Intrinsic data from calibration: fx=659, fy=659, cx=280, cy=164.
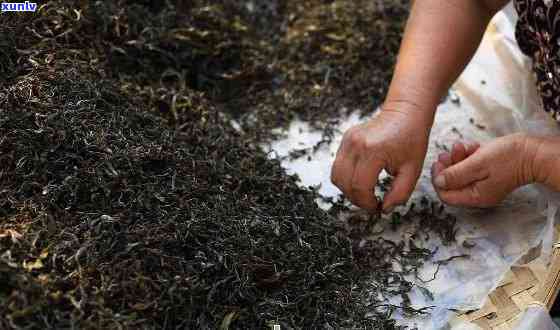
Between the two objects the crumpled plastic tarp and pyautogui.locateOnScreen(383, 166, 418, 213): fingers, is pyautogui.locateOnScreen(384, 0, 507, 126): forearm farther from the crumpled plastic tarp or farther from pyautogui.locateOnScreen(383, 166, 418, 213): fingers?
the crumpled plastic tarp

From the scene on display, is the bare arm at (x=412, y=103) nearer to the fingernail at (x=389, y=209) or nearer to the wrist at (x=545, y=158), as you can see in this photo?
the fingernail at (x=389, y=209)

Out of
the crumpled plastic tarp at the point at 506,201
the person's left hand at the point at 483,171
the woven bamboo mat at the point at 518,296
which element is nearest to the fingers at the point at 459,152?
the person's left hand at the point at 483,171

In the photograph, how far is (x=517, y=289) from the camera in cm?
119

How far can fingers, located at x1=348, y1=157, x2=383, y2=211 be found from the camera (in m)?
1.27

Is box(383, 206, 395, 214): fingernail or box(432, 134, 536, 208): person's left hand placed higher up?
box(432, 134, 536, 208): person's left hand

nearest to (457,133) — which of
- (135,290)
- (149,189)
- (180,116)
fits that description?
(180,116)

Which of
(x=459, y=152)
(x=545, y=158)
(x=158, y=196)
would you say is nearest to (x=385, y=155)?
(x=459, y=152)

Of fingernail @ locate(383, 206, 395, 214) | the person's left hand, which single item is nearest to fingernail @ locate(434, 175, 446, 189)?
the person's left hand

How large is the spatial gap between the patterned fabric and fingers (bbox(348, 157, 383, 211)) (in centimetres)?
38

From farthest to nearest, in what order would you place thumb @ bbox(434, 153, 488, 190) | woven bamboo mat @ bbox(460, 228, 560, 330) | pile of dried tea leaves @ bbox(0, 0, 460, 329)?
thumb @ bbox(434, 153, 488, 190)
woven bamboo mat @ bbox(460, 228, 560, 330)
pile of dried tea leaves @ bbox(0, 0, 460, 329)

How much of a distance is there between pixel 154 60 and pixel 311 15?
0.55 meters

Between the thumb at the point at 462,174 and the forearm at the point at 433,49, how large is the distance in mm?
110

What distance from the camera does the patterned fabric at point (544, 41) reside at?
122cm

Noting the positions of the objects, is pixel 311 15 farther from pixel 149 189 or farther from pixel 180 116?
pixel 149 189
